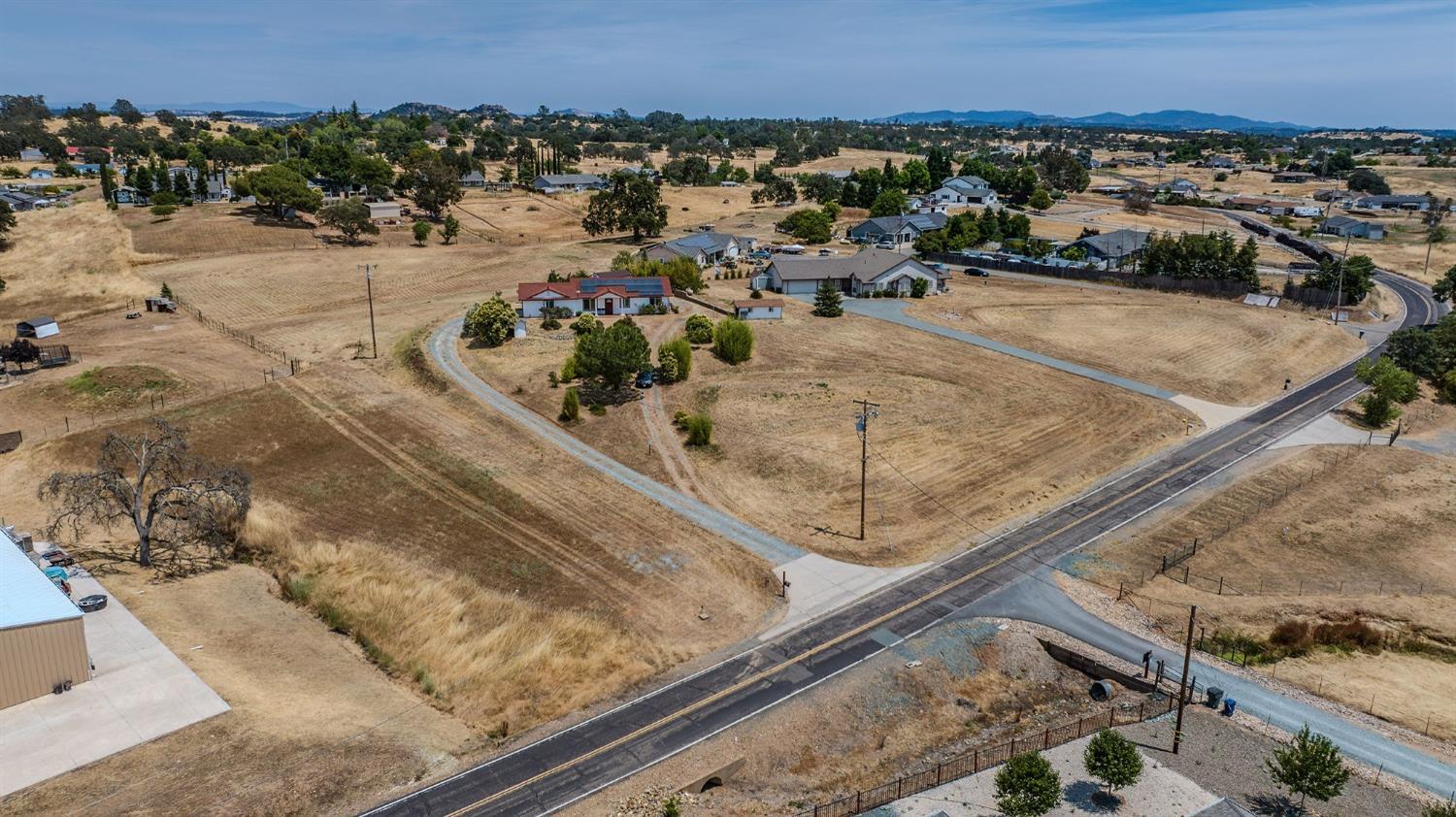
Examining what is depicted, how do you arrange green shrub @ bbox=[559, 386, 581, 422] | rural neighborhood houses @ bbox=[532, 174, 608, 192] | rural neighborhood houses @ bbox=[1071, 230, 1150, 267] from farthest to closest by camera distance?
rural neighborhood houses @ bbox=[532, 174, 608, 192], rural neighborhood houses @ bbox=[1071, 230, 1150, 267], green shrub @ bbox=[559, 386, 581, 422]

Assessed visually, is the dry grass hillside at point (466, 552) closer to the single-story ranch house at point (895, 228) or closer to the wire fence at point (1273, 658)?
the wire fence at point (1273, 658)

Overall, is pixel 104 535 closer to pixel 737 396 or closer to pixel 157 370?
pixel 157 370

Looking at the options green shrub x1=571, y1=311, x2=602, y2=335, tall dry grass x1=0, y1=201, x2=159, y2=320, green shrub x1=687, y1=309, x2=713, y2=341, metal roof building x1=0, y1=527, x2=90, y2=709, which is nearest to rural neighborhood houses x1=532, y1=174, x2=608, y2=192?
tall dry grass x1=0, y1=201, x2=159, y2=320

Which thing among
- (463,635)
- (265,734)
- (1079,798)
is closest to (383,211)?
(463,635)

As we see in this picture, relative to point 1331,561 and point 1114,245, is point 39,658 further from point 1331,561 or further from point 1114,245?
point 1114,245

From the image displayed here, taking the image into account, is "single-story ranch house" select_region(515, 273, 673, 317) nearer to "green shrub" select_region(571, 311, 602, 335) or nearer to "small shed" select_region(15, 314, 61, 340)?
"green shrub" select_region(571, 311, 602, 335)

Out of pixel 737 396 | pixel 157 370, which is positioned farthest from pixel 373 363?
pixel 737 396

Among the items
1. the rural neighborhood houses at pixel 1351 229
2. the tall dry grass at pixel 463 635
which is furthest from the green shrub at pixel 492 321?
the rural neighborhood houses at pixel 1351 229
